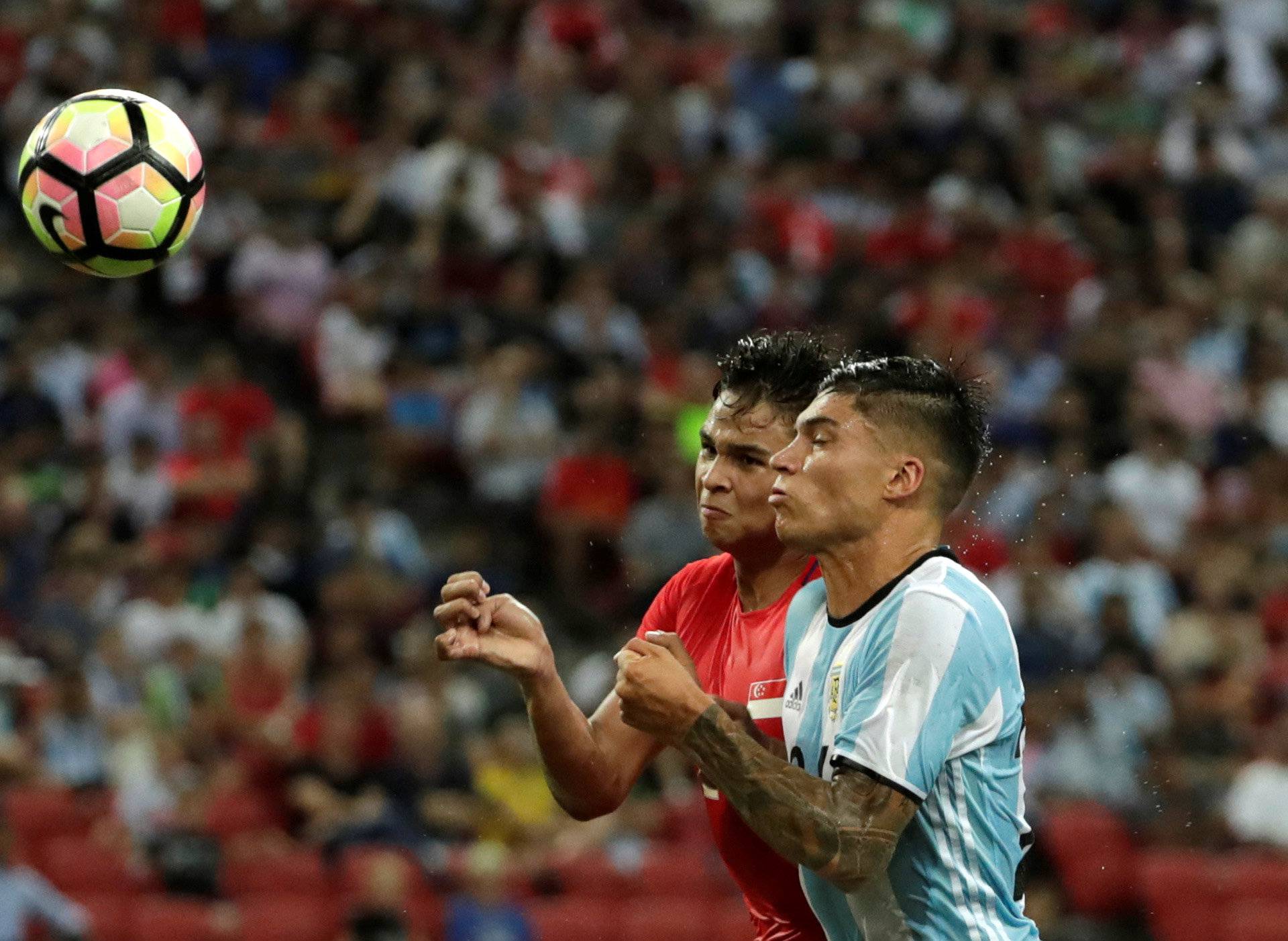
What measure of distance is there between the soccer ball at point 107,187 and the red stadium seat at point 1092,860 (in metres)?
5.25

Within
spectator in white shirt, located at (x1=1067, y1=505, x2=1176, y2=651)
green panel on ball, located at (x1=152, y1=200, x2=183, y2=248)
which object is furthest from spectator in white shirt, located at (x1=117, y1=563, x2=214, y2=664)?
spectator in white shirt, located at (x1=1067, y1=505, x2=1176, y2=651)

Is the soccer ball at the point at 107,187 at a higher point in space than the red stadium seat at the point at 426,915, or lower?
higher

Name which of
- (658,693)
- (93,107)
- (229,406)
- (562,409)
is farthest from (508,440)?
(658,693)

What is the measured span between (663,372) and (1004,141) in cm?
414

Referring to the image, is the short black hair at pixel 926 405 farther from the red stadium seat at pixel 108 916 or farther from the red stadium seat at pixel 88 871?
the red stadium seat at pixel 88 871

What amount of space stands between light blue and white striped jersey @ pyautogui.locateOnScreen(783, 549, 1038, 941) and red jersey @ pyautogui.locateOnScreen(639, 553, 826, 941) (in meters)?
0.56

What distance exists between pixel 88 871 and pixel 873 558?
5.89 m

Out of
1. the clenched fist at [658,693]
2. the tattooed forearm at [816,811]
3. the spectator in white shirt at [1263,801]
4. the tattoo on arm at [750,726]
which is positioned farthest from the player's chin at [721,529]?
the spectator in white shirt at [1263,801]

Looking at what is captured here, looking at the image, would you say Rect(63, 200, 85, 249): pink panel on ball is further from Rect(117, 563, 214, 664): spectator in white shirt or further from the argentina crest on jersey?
Rect(117, 563, 214, 664): spectator in white shirt

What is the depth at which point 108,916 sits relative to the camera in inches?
325

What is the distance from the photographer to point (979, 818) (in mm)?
3436

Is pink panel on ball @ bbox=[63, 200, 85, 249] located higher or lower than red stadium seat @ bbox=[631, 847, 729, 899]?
higher

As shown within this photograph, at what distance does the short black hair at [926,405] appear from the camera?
369 centimetres

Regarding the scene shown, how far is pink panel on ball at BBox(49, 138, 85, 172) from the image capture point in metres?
5.45
